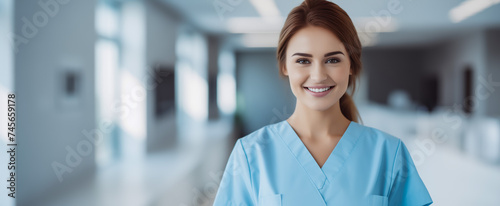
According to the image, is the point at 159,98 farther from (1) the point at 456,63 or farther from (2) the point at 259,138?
(1) the point at 456,63

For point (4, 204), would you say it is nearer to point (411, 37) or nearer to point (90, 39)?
point (90, 39)

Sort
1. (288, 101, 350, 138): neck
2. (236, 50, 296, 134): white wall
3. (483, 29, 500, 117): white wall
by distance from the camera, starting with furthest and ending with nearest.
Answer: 1. (236, 50, 296, 134): white wall
2. (483, 29, 500, 117): white wall
3. (288, 101, 350, 138): neck

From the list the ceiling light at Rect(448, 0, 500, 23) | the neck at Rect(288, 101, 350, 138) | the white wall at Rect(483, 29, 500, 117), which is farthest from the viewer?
the white wall at Rect(483, 29, 500, 117)

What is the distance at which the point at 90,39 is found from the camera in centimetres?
349

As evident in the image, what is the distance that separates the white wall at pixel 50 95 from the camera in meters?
2.45

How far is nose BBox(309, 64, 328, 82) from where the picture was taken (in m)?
0.86

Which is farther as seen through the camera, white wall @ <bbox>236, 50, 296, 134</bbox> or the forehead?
white wall @ <bbox>236, 50, 296, 134</bbox>

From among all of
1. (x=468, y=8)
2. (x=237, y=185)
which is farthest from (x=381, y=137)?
(x=468, y=8)

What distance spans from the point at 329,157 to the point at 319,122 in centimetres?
9

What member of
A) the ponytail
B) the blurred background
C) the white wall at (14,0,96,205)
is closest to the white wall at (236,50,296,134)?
the blurred background

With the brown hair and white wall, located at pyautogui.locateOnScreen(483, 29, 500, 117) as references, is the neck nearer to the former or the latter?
the brown hair

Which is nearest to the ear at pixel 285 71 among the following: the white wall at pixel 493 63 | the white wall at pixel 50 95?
the white wall at pixel 50 95

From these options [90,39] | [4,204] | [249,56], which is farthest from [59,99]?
[249,56]

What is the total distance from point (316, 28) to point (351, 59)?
0.12 m
